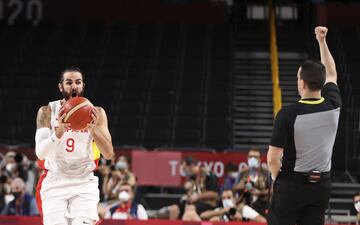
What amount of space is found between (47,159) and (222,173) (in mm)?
8496

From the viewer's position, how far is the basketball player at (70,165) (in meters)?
6.30

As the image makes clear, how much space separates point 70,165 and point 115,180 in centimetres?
558

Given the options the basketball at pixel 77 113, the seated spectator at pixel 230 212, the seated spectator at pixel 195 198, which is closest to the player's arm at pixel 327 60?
the basketball at pixel 77 113

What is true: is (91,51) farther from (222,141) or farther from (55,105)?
(55,105)

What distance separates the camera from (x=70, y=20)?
2378 cm

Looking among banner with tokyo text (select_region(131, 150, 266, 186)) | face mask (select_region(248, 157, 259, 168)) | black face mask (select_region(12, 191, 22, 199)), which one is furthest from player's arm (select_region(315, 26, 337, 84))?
banner with tokyo text (select_region(131, 150, 266, 186))

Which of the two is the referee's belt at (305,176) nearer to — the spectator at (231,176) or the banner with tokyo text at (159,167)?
the spectator at (231,176)

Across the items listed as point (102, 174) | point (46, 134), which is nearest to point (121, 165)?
point (102, 174)

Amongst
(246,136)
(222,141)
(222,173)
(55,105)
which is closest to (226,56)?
(246,136)

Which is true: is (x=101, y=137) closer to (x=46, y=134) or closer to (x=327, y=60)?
(x=46, y=134)

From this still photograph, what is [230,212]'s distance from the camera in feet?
36.0

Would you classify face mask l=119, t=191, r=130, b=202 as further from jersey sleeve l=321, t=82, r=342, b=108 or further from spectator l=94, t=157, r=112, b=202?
jersey sleeve l=321, t=82, r=342, b=108

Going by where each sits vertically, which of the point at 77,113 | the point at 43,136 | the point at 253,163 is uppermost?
the point at 77,113

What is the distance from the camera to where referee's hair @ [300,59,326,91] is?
5.26 metres
